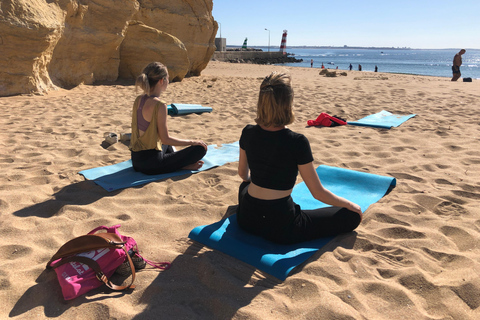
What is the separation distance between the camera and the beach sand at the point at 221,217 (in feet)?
6.15

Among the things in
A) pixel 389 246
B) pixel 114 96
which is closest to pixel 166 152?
pixel 389 246

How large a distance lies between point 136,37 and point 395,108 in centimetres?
749

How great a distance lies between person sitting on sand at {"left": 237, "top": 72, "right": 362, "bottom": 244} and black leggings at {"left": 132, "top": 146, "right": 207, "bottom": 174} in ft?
4.68

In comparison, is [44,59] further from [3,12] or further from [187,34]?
[187,34]

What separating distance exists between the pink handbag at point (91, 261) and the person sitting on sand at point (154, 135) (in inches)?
62.6

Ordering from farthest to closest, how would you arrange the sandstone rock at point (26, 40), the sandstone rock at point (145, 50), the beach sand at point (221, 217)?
the sandstone rock at point (145, 50) < the sandstone rock at point (26, 40) < the beach sand at point (221, 217)

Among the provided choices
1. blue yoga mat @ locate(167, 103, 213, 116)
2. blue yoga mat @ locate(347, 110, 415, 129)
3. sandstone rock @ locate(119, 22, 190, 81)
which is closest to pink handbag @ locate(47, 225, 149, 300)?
blue yoga mat @ locate(167, 103, 213, 116)

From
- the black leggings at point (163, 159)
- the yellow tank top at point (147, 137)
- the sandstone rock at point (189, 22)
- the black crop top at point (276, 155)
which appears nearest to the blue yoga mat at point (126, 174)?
the black leggings at point (163, 159)

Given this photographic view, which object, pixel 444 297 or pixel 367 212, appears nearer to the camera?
pixel 444 297

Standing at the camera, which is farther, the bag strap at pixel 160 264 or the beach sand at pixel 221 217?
the bag strap at pixel 160 264

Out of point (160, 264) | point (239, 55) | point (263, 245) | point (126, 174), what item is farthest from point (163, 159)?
point (239, 55)

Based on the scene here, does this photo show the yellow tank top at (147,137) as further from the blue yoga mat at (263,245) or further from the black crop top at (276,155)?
the black crop top at (276,155)

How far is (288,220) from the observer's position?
7.52ft

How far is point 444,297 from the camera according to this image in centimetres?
192
